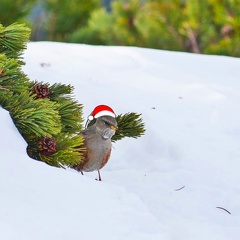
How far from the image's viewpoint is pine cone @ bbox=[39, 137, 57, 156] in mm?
3109

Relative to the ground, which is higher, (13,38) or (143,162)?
(13,38)

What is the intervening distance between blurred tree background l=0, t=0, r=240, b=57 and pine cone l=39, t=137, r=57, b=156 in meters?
5.63

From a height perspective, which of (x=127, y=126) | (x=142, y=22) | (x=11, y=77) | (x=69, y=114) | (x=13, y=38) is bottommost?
(x=142, y=22)

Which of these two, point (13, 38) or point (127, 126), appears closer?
point (13, 38)

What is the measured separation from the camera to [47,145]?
3109 mm

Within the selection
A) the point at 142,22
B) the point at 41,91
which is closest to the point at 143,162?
the point at 41,91

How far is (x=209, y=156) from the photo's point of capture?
429cm

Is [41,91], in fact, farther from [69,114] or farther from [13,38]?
[13,38]

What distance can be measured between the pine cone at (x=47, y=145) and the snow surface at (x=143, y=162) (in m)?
0.15

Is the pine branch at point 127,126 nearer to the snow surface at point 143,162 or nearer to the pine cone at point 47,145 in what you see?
the snow surface at point 143,162

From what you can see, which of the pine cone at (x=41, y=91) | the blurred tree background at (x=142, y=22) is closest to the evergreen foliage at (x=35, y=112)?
the pine cone at (x=41, y=91)

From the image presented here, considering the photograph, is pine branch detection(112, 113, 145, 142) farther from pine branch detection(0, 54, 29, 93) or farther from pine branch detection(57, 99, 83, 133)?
pine branch detection(0, 54, 29, 93)

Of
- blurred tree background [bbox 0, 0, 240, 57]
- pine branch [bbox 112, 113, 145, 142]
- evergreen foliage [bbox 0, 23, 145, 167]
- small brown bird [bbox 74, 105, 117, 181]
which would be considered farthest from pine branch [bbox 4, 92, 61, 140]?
blurred tree background [bbox 0, 0, 240, 57]

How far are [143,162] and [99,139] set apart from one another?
95cm
